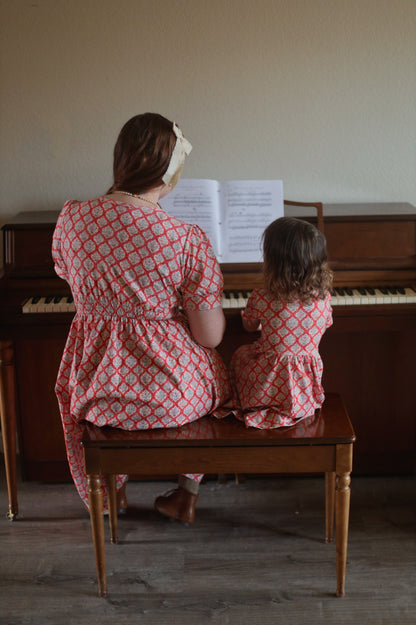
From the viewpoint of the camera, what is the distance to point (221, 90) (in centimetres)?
275

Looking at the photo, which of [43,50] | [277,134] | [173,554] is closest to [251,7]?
[277,134]

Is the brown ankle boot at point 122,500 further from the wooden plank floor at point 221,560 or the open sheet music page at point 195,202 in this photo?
the open sheet music page at point 195,202

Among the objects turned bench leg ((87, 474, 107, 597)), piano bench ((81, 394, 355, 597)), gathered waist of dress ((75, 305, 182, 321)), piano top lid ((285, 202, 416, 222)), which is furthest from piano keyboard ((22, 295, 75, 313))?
piano top lid ((285, 202, 416, 222))

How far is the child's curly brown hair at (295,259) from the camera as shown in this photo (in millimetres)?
1910

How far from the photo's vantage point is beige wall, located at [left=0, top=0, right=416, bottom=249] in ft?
8.73

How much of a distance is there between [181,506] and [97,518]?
1.62ft

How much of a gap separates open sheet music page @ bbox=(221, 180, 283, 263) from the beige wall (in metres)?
0.38

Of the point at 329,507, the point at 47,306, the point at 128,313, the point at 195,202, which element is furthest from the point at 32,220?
the point at 329,507

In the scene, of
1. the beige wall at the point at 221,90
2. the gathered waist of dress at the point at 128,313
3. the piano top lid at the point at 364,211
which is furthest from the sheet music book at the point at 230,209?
the gathered waist of dress at the point at 128,313

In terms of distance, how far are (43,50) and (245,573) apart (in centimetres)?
209

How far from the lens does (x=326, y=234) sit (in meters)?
2.52

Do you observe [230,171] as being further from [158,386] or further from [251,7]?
[158,386]

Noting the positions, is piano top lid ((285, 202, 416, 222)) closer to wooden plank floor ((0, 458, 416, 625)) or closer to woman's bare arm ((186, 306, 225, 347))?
woman's bare arm ((186, 306, 225, 347))

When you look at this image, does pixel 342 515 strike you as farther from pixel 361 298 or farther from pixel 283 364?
pixel 361 298
